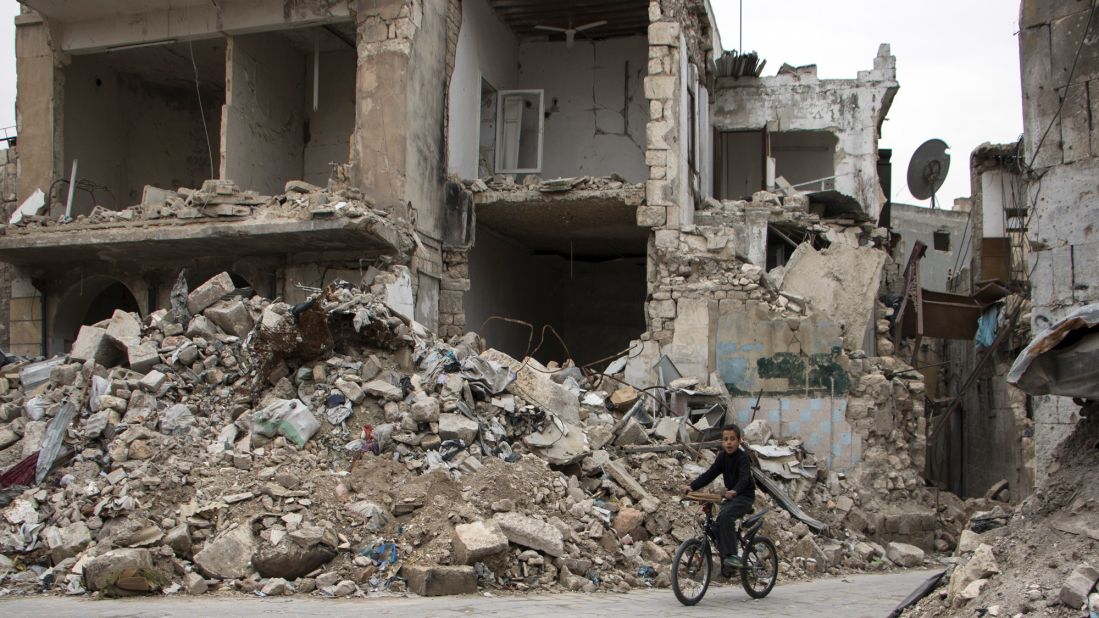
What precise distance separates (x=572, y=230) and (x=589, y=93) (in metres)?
2.71

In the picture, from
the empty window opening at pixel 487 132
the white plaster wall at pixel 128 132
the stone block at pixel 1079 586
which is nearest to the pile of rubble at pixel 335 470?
the stone block at pixel 1079 586

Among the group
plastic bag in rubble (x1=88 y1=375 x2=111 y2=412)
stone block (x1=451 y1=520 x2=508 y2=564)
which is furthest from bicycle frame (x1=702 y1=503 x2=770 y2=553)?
plastic bag in rubble (x1=88 y1=375 x2=111 y2=412)

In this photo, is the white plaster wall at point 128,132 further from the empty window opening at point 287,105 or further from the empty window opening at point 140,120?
the empty window opening at point 287,105

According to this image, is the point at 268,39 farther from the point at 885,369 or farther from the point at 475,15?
the point at 885,369

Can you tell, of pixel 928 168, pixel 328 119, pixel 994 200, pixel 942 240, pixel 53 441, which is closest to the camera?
pixel 53 441

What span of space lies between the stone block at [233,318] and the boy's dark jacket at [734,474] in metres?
5.96

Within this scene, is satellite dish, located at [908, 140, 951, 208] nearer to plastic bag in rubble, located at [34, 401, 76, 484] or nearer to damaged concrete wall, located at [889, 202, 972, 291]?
damaged concrete wall, located at [889, 202, 972, 291]

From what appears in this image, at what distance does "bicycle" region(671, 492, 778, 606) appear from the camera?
7.36m

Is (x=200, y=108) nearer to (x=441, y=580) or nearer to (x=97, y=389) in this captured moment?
(x=97, y=389)

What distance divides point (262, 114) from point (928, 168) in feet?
46.6

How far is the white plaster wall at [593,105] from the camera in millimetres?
18438

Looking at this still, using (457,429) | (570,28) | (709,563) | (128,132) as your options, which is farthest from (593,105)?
(709,563)

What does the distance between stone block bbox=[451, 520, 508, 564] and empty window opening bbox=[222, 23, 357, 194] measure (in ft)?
29.1

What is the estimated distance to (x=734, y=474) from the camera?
7758 millimetres
